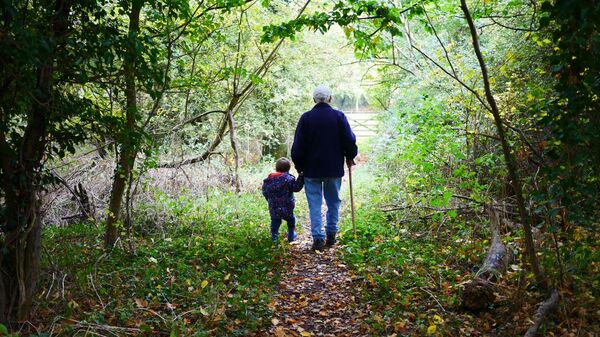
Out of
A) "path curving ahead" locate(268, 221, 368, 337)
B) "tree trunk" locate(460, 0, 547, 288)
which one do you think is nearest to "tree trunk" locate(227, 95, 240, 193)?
"path curving ahead" locate(268, 221, 368, 337)

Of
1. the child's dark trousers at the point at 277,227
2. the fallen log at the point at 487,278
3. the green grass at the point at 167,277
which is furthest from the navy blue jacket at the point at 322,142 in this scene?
the fallen log at the point at 487,278

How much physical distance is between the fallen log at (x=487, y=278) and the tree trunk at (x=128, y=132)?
347 centimetres

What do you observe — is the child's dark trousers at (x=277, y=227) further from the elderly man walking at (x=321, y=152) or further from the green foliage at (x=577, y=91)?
the green foliage at (x=577, y=91)

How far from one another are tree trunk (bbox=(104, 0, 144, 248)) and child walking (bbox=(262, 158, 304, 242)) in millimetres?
2146

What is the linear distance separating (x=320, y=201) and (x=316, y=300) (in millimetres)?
2286

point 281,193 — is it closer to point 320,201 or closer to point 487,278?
point 320,201

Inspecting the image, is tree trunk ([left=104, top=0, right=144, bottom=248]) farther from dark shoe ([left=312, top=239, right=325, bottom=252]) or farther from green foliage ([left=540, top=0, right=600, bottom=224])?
green foliage ([left=540, top=0, right=600, bottom=224])

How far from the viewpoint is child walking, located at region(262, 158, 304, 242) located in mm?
7461

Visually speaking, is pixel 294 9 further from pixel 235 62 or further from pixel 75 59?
pixel 75 59

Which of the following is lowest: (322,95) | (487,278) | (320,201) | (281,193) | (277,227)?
(487,278)

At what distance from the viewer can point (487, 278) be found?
5.00m

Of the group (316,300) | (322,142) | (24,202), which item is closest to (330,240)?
(322,142)

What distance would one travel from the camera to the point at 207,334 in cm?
404

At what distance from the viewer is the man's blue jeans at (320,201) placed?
7.39 meters
